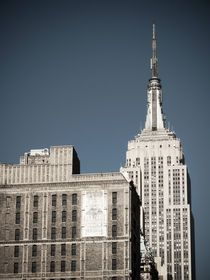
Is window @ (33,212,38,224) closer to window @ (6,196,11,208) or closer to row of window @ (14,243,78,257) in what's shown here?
row of window @ (14,243,78,257)

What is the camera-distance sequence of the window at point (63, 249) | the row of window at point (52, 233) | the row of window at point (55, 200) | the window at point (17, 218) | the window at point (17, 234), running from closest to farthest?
the window at point (63, 249), the row of window at point (52, 233), the row of window at point (55, 200), the window at point (17, 234), the window at point (17, 218)

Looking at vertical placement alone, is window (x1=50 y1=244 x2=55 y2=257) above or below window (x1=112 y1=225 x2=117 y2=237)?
below

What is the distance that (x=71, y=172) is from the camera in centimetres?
17525

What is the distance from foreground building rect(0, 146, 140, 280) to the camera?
167m

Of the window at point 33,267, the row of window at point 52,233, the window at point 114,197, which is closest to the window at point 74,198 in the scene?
the row of window at point 52,233

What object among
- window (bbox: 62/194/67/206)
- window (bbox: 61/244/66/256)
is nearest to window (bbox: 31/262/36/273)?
window (bbox: 61/244/66/256)

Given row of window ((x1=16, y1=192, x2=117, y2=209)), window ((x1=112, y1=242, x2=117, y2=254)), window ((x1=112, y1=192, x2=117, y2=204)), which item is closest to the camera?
window ((x1=112, y1=242, x2=117, y2=254))

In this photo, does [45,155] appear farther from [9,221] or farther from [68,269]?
[68,269]

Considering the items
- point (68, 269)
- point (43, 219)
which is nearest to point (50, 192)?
point (43, 219)

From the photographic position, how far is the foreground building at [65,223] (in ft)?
548

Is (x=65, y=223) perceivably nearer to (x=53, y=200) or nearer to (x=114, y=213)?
(x=53, y=200)

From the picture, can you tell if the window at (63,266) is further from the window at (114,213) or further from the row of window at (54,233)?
the window at (114,213)

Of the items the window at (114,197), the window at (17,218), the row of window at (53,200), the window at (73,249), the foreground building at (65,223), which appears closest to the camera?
the foreground building at (65,223)

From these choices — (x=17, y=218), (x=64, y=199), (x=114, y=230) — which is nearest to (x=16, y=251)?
(x=17, y=218)
